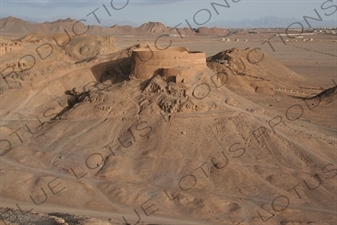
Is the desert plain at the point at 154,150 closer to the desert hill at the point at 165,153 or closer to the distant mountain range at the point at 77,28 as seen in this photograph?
the desert hill at the point at 165,153

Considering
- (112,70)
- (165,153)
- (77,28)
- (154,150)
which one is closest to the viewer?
(165,153)

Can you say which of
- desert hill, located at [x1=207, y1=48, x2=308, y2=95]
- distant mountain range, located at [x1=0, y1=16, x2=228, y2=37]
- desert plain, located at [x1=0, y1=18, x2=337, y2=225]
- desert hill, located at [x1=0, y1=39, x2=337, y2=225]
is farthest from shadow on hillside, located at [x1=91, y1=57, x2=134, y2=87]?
distant mountain range, located at [x1=0, y1=16, x2=228, y2=37]

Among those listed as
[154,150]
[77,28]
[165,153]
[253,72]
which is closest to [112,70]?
[154,150]

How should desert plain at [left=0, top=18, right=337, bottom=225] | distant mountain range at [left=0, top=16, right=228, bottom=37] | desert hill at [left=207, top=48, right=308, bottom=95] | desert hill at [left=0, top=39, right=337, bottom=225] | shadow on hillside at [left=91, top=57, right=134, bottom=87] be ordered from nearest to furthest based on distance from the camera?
desert plain at [left=0, top=18, right=337, bottom=225]
desert hill at [left=0, top=39, right=337, bottom=225]
shadow on hillside at [left=91, top=57, right=134, bottom=87]
desert hill at [left=207, top=48, right=308, bottom=95]
distant mountain range at [left=0, top=16, right=228, bottom=37]

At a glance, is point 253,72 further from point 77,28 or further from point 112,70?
point 77,28

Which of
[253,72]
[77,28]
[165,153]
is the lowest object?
[165,153]

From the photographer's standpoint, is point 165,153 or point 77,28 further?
point 77,28

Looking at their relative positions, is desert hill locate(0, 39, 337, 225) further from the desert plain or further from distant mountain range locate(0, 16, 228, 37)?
distant mountain range locate(0, 16, 228, 37)

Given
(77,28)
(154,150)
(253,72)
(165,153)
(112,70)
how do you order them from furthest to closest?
1. (77,28)
2. (253,72)
3. (112,70)
4. (154,150)
5. (165,153)
